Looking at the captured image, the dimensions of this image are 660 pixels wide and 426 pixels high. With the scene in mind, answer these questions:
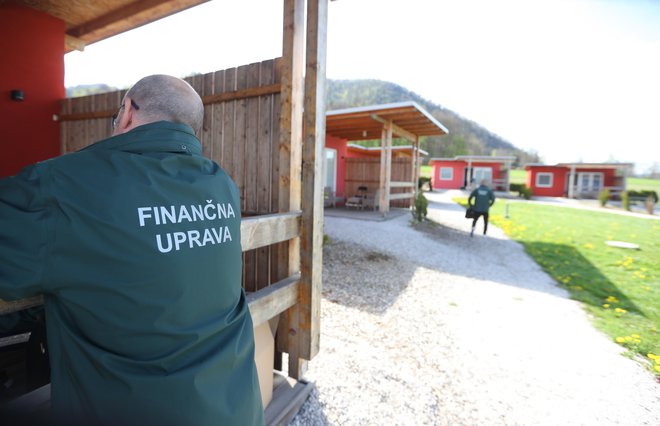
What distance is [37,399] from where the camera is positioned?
1438mm

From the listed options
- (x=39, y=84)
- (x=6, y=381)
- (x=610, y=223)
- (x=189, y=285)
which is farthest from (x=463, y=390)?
(x=610, y=223)

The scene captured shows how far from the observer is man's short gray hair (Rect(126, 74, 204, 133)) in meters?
1.26

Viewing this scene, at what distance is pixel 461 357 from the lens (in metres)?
3.70

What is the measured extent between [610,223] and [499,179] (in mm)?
22093

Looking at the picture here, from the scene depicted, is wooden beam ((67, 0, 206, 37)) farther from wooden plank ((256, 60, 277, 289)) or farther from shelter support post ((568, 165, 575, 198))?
shelter support post ((568, 165, 575, 198))

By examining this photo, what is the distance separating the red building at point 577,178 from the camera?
103 ft

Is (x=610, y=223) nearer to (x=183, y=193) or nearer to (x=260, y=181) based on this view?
(x=260, y=181)

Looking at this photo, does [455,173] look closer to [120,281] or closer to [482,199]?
[482,199]

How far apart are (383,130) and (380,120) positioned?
689 mm

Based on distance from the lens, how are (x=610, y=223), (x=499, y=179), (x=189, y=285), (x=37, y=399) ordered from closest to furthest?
(x=189, y=285) < (x=37, y=399) < (x=610, y=223) < (x=499, y=179)

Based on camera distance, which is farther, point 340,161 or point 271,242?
point 340,161

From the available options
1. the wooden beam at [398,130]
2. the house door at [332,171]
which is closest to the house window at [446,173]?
the wooden beam at [398,130]

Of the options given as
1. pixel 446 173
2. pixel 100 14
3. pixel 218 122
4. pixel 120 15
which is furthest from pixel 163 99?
pixel 446 173

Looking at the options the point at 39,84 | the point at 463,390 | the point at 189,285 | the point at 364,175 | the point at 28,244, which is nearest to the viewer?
the point at 28,244
